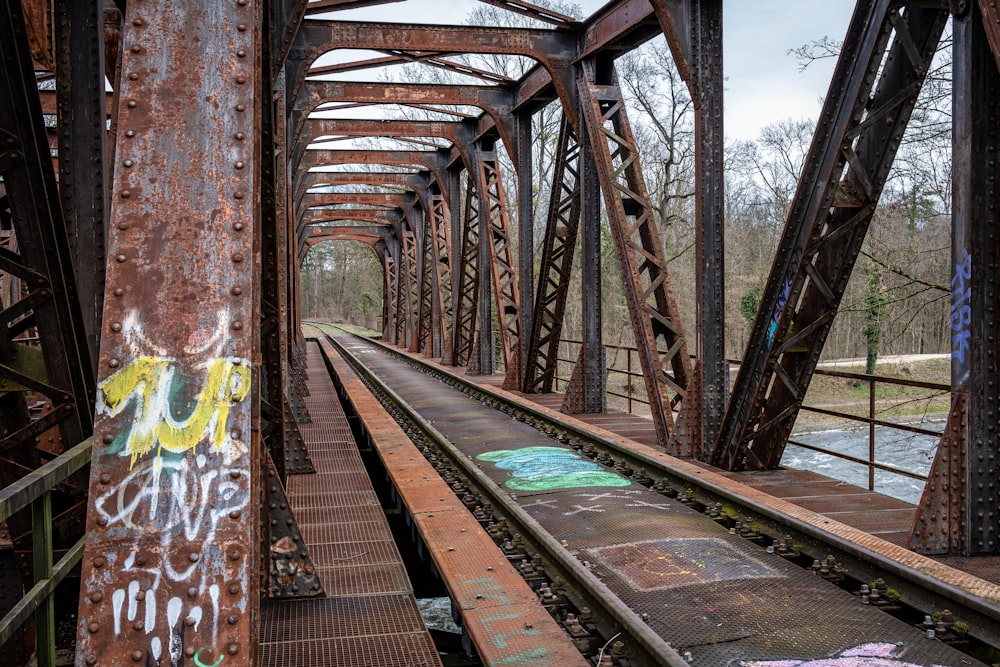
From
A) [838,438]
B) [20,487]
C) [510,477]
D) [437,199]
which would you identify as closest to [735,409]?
[510,477]

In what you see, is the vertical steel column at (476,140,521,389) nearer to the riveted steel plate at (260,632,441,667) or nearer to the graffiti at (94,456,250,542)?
the riveted steel plate at (260,632,441,667)

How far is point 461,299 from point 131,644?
19817mm

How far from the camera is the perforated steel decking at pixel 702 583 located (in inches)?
165

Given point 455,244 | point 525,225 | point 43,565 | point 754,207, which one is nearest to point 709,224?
point 525,225

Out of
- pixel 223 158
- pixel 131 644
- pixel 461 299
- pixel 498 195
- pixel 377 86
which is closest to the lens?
pixel 131 644

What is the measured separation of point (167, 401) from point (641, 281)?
8.91m

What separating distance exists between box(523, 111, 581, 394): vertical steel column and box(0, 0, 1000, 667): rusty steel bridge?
99 millimetres

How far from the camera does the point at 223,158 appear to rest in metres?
2.43

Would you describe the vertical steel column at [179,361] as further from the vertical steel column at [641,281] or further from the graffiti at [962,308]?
the vertical steel column at [641,281]

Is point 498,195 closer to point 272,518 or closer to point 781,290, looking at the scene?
point 781,290

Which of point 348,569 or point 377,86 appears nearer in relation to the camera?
point 348,569

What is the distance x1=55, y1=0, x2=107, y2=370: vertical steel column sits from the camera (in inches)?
180

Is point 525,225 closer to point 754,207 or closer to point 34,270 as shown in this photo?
point 34,270

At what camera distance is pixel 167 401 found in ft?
7.59
